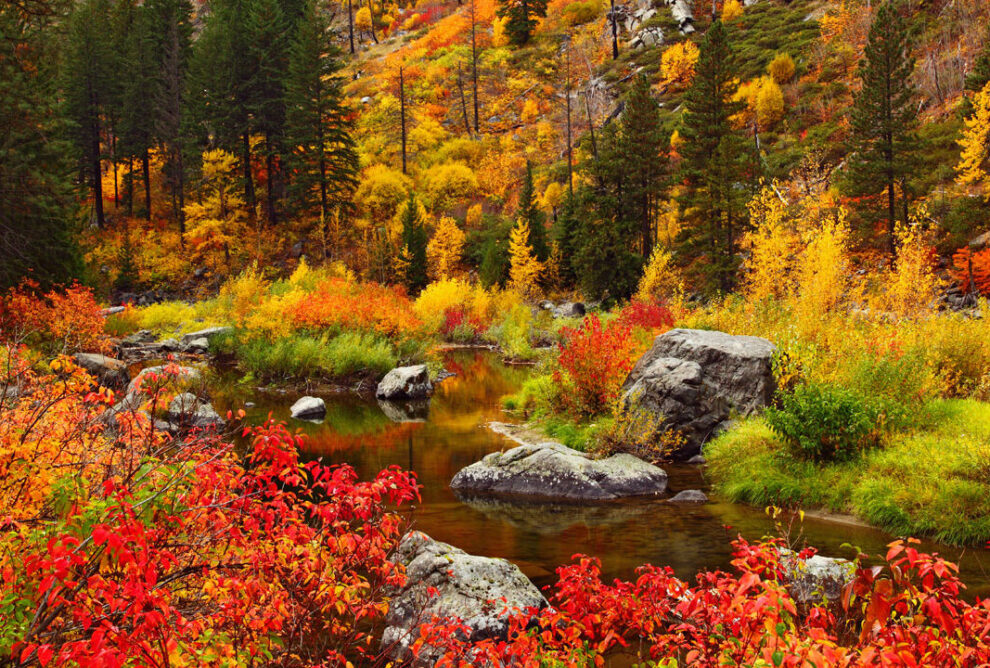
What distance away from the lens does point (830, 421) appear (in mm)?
9172

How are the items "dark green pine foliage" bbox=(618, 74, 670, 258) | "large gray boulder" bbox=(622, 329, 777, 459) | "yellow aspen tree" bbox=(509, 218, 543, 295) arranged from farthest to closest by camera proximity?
"yellow aspen tree" bbox=(509, 218, 543, 295)
"dark green pine foliage" bbox=(618, 74, 670, 258)
"large gray boulder" bbox=(622, 329, 777, 459)

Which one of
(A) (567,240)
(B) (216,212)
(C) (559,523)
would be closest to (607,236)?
(A) (567,240)

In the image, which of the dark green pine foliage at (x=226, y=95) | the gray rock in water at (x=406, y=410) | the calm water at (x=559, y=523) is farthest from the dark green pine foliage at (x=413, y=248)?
the calm water at (x=559, y=523)

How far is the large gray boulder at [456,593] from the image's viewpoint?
18.3 feet

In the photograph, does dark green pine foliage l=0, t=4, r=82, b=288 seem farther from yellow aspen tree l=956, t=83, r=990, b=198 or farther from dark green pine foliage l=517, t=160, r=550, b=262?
yellow aspen tree l=956, t=83, r=990, b=198

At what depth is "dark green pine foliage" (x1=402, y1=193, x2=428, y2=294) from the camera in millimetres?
41594

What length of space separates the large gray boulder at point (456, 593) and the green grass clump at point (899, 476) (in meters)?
4.68

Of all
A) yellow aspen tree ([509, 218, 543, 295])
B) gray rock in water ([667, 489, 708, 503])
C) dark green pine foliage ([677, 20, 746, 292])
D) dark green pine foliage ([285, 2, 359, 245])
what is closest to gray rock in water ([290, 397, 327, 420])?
gray rock in water ([667, 489, 708, 503])

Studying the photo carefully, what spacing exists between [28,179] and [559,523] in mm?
20765

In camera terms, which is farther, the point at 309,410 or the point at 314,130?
the point at 314,130

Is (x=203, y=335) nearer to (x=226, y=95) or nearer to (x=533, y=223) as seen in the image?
(x=533, y=223)

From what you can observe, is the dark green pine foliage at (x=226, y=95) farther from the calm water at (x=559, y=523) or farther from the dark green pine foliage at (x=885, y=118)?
the dark green pine foliage at (x=885, y=118)

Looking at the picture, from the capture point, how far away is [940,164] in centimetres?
3072

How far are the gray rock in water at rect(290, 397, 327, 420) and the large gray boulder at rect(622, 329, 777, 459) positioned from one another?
8.00 meters
